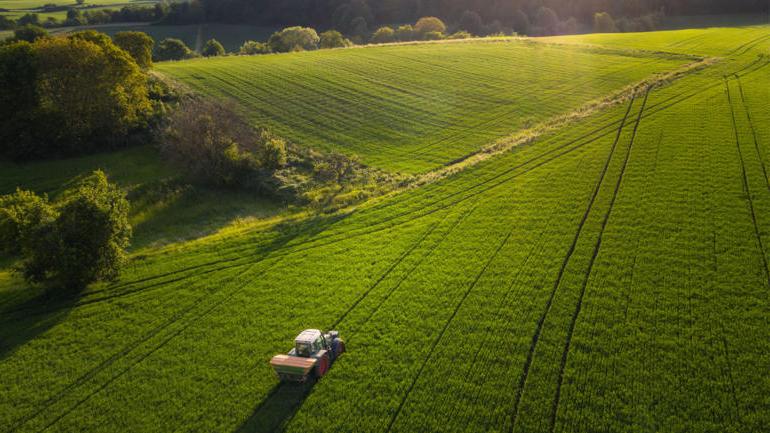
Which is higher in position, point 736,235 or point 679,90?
point 679,90

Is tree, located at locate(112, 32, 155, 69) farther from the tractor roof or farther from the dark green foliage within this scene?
the tractor roof

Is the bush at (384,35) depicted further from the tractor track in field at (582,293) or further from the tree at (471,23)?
the tractor track in field at (582,293)

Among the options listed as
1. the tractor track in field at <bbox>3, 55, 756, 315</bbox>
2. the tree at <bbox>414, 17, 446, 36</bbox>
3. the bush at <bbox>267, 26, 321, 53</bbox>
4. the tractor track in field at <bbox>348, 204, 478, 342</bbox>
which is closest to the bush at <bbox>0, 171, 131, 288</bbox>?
the tractor track in field at <bbox>3, 55, 756, 315</bbox>

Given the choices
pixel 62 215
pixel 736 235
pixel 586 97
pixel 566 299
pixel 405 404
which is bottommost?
pixel 405 404

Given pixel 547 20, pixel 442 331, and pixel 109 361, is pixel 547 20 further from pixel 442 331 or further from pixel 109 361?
pixel 109 361

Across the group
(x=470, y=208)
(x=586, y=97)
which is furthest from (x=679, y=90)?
(x=470, y=208)

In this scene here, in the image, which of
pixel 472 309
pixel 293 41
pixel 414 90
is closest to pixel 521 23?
pixel 293 41

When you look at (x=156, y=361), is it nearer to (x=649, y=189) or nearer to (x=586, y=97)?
(x=649, y=189)
